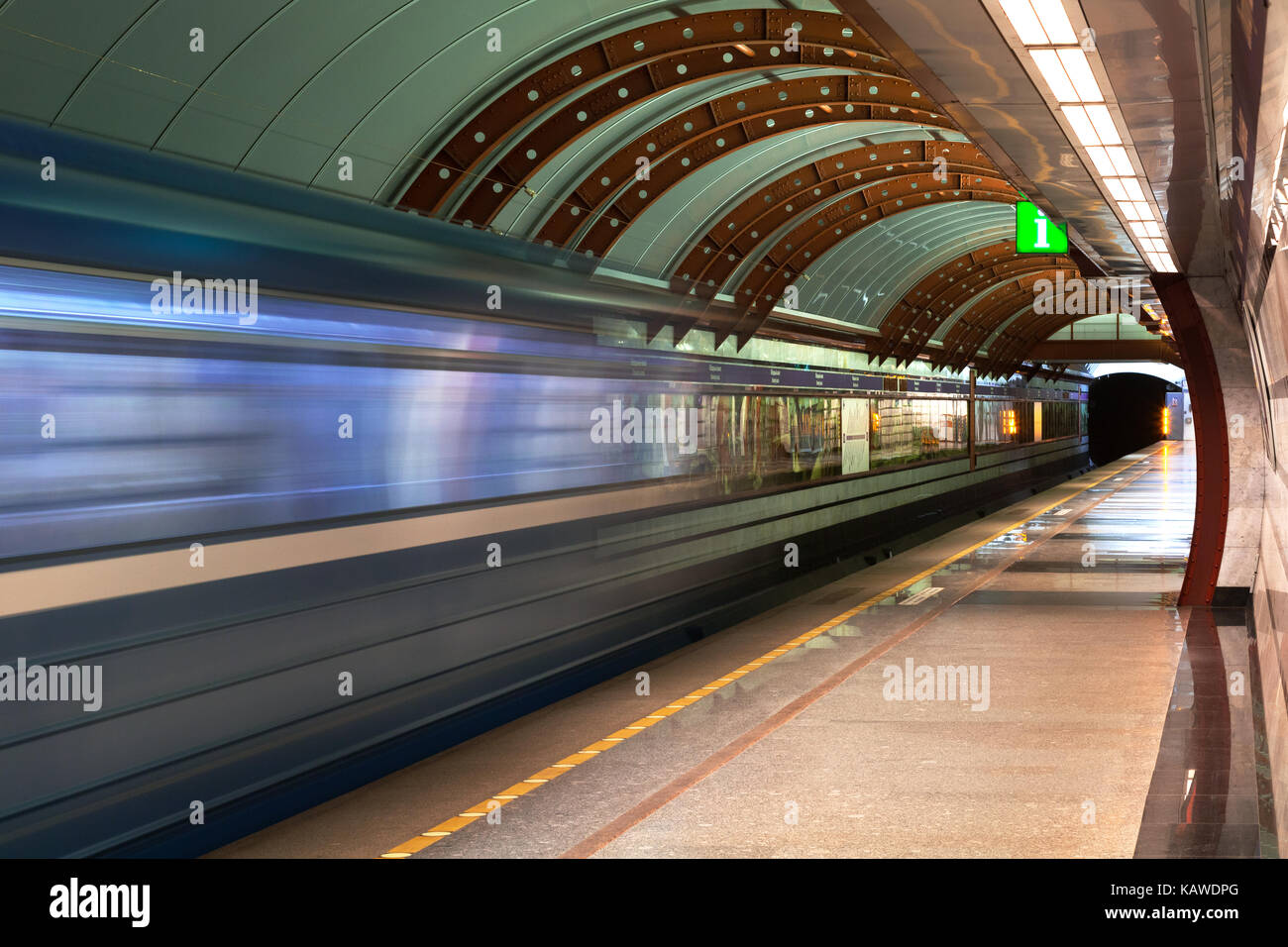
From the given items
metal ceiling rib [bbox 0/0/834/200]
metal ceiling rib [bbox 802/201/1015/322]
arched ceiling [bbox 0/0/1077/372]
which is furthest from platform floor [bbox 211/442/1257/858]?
metal ceiling rib [bbox 802/201/1015/322]

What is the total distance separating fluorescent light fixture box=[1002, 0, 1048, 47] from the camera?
15.8ft

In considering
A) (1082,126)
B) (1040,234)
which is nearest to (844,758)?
(1082,126)

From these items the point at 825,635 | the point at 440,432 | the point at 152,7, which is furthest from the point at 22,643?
the point at 825,635

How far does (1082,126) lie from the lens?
6.62 m

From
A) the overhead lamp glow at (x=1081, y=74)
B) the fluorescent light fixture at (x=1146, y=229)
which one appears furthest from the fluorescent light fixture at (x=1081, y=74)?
the fluorescent light fixture at (x=1146, y=229)

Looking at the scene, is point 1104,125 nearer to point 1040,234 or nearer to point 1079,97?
point 1079,97

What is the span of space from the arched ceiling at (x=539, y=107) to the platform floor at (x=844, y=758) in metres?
3.18

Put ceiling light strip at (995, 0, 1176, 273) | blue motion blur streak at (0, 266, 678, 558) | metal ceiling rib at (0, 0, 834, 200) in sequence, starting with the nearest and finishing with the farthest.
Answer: blue motion blur streak at (0, 266, 678, 558) < ceiling light strip at (995, 0, 1176, 273) < metal ceiling rib at (0, 0, 834, 200)

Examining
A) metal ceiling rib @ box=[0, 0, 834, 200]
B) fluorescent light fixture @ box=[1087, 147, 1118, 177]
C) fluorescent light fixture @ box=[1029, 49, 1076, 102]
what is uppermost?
metal ceiling rib @ box=[0, 0, 834, 200]

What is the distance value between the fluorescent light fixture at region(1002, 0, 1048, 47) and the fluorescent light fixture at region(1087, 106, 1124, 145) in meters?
1.11

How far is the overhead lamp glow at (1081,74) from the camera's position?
5.36 metres

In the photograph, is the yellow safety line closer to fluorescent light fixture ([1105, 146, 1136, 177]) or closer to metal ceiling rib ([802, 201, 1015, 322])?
fluorescent light fixture ([1105, 146, 1136, 177])

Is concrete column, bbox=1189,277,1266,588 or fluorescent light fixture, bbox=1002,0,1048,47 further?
concrete column, bbox=1189,277,1266,588

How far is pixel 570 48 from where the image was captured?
12445mm
